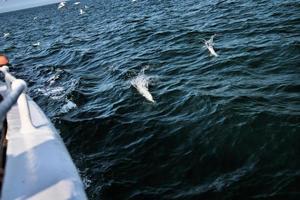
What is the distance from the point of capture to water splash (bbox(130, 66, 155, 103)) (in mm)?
11123

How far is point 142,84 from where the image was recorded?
12180mm

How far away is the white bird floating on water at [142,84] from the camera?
11095 millimetres

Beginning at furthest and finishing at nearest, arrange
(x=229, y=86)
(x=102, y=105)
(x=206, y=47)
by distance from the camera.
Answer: (x=206, y=47), (x=102, y=105), (x=229, y=86)

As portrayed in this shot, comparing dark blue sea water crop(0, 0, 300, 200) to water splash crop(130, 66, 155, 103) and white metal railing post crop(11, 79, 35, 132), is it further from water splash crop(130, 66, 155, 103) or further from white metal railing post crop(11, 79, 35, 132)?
white metal railing post crop(11, 79, 35, 132)

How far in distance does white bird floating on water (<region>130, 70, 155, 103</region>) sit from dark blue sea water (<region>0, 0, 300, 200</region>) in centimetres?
19

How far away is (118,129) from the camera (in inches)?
368

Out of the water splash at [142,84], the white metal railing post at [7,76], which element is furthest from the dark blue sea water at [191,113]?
the white metal railing post at [7,76]

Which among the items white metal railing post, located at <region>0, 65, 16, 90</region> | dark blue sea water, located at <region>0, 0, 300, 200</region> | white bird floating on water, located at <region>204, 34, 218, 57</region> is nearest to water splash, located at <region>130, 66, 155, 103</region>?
dark blue sea water, located at <region>0, 0, 300, 200</region>

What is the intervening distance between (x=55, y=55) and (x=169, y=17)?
326 inches

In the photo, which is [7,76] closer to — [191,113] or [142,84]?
[191,113]

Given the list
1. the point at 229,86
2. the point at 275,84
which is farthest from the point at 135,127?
the point at 275,84

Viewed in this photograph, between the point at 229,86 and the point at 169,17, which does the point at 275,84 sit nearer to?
the point at 229,86

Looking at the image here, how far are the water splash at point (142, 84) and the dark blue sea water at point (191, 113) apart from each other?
0.18 m

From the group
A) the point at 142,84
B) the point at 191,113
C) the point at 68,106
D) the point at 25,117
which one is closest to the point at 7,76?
the point at 25,117
